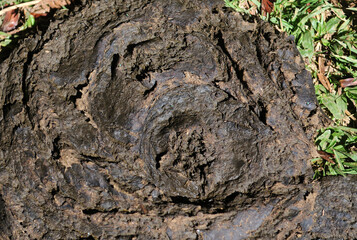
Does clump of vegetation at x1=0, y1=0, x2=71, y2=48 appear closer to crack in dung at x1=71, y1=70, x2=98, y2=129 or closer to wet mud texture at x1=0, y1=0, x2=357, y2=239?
wet mud texture at x1=0, y1=0, x2=357, y2=239

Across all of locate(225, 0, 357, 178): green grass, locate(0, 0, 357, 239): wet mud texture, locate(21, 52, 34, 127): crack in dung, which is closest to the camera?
locate(0, 0, 357, 239): wet mud texture

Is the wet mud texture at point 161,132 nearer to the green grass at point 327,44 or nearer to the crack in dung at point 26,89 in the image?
the crack in dung at point 26,89

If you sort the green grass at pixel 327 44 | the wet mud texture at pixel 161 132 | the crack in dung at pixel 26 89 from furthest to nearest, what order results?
the green grass at pixel 327 44, the crack in dung at pixel 26 89, the wet mud texture at pixel 161 132

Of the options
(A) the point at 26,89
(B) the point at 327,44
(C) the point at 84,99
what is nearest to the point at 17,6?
(A) the point at 26,89

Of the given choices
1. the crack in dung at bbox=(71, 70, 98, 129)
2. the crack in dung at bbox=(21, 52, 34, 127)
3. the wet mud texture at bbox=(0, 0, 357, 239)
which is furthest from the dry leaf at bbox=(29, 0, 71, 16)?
the crack in dung at bbox=(71, 70, 98, 129)

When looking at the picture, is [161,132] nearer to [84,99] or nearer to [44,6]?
[84,99]

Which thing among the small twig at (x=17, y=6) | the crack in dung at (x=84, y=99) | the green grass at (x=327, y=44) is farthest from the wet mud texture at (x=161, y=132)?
the small twig at (x=17, y=6)
